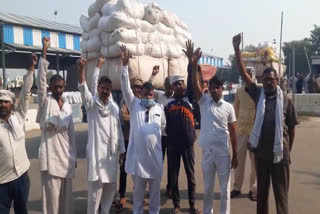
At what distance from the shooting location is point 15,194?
362 cm

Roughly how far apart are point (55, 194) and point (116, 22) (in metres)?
4.06

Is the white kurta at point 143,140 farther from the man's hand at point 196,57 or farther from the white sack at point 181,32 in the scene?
the white sack at point 181,32

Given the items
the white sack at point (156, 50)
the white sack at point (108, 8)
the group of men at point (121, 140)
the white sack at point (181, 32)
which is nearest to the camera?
the group of men at point (121, 140)

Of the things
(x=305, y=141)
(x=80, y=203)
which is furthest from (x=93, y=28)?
(x=305, y=141)

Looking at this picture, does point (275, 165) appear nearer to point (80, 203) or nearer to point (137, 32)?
point (80, 203)

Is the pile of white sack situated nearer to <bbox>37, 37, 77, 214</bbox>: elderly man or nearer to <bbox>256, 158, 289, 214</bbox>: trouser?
<bbox>37, 37, 77, 214</bbox>: elderly man

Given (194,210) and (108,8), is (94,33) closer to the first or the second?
(108,8)

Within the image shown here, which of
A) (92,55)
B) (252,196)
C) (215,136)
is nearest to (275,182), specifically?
(215,136)

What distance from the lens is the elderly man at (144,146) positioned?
4.18 metres

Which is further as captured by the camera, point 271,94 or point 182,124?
point 182,124

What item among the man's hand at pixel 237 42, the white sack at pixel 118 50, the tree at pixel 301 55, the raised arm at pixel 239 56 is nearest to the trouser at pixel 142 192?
the raised arm at pixel 239 56

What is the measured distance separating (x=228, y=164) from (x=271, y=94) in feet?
2.94

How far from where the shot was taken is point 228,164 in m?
4.16

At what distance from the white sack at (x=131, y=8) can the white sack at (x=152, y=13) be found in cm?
11
